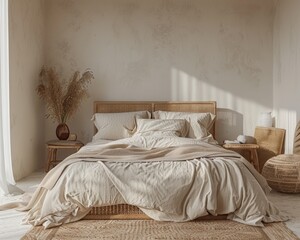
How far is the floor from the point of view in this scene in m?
3.48

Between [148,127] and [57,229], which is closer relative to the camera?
[57,229]

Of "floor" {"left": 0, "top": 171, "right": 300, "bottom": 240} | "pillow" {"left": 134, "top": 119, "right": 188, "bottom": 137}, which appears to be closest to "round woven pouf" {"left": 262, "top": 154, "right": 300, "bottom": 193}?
"floor" {"left": 0, "top": 171, "right": 300, "bottom": 240}

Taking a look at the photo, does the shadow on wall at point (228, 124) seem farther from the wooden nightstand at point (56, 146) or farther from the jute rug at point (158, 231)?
the jute rug at point (158, 231)

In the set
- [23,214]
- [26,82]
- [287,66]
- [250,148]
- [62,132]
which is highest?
[287,66]

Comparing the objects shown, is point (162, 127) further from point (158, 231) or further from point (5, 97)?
point (158, 231)

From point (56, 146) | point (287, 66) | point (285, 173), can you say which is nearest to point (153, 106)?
point (56, 146)

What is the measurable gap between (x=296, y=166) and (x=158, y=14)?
3088mm

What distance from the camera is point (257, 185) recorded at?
3797mm

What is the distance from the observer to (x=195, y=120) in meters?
5.93

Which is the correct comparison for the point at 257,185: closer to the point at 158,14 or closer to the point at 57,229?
the point at 57,229

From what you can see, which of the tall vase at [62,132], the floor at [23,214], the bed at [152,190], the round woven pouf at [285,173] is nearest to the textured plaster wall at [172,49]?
the tall vase at [62,132]

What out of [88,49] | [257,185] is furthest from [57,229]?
[88,49]

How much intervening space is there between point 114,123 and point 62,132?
0.78 m

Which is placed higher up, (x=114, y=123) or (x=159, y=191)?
(x=114, y=123)
